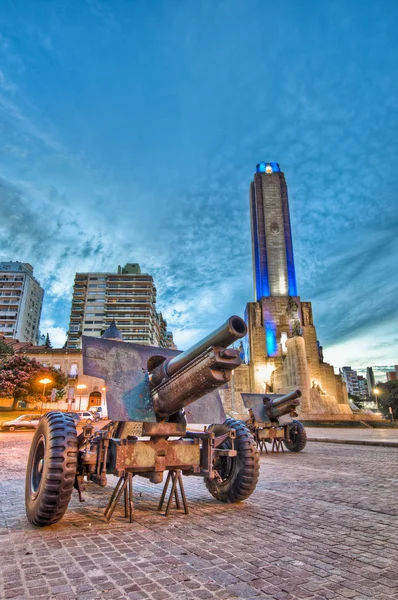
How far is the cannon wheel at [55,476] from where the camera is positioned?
4176 millimetres

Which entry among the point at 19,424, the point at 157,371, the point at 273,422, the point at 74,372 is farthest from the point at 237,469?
the point at 74,372

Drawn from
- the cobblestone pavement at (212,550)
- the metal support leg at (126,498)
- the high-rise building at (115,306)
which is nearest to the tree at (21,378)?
the cobblestone pavement at (212,550)

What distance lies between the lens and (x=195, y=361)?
13.4 ft

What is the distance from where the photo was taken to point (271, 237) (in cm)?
7200

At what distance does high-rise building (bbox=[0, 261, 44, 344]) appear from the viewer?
Result: 99750 millimetres

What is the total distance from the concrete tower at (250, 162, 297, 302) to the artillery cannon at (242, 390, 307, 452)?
54.1 meters

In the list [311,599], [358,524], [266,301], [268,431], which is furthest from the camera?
[266,301]

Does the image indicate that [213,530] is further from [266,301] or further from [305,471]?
[266,301]

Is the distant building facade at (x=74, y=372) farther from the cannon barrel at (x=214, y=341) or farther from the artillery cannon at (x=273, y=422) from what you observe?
the cannon barrel at (x=214, y=341)

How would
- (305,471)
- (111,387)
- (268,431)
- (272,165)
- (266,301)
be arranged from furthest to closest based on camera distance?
(272,165) → (266,301) → (268,431) → (305,471) → (111,387)

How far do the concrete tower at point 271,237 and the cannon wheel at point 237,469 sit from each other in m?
62.4

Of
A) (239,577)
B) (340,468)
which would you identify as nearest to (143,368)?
(239,577)

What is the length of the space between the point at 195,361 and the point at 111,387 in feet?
4.95

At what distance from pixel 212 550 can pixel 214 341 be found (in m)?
1.97
